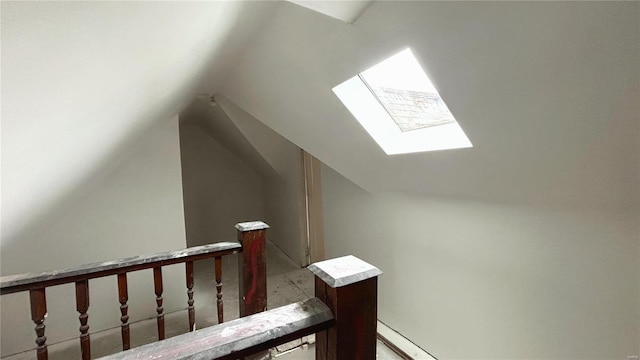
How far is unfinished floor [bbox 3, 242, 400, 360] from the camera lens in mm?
2035

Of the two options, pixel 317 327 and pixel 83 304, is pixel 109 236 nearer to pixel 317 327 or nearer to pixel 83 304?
pixel 83 304

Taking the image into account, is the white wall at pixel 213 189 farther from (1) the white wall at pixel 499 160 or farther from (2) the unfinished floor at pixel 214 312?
(1) the white wall at pixel 499 160

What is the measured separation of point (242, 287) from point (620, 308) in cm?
168

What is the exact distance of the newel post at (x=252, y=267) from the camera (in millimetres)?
1582

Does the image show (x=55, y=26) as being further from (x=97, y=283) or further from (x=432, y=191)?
(x=97, y=283)

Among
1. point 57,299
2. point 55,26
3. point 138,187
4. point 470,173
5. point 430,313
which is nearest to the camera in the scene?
point 55,26

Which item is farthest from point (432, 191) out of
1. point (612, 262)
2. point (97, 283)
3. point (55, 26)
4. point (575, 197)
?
point (97, 283)

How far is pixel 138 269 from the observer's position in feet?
4.53

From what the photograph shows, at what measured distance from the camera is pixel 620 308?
1.15 metres

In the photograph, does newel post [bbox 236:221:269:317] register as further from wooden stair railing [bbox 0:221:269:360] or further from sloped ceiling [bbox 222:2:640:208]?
sloped ceiling [bbox 222:2:640:208]

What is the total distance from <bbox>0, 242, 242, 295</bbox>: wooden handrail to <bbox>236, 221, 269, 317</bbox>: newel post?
0.06 m

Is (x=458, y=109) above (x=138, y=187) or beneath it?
above

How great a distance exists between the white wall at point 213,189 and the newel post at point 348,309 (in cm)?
389

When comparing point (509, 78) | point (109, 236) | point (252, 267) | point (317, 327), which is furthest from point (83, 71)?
point (109, 236)
